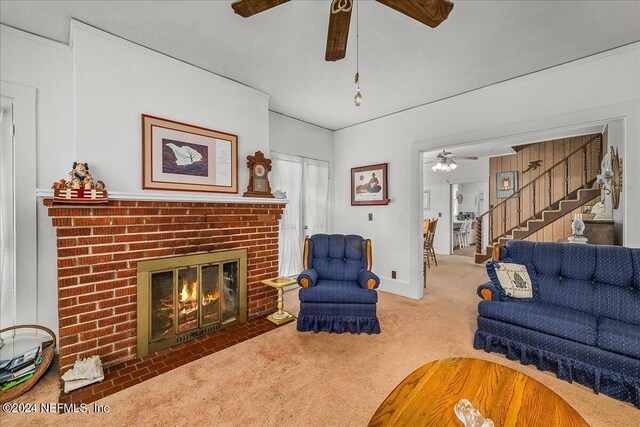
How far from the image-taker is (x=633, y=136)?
232 centimetres

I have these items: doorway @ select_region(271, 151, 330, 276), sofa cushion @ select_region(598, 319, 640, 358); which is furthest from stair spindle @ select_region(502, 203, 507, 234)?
sofa cushion @ select_region(598, 319, 640, 358)

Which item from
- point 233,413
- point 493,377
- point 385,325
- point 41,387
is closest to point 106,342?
point 41,387

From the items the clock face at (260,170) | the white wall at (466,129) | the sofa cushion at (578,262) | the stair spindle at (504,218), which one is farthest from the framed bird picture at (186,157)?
the stair spindle at (504,218)

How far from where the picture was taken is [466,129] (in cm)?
327

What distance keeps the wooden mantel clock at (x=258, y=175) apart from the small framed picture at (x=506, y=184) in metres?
6.75

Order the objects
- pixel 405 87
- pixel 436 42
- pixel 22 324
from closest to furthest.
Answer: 1. pixel 22 324
2. pixel 436 42
3. pixel 405 87

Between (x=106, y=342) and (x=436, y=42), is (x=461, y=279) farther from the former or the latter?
(x=106, y=342)

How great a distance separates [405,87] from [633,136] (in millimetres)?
2051

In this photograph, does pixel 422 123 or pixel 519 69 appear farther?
pixel 422 123

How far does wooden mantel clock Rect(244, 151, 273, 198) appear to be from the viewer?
3064 mm

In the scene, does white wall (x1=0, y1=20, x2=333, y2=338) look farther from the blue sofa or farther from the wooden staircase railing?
the wooden staircase railing

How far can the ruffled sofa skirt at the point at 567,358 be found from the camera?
1.78m

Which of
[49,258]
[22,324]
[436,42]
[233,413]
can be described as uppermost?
[436,42]

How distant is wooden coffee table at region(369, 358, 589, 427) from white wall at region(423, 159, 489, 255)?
6642 millimetres
